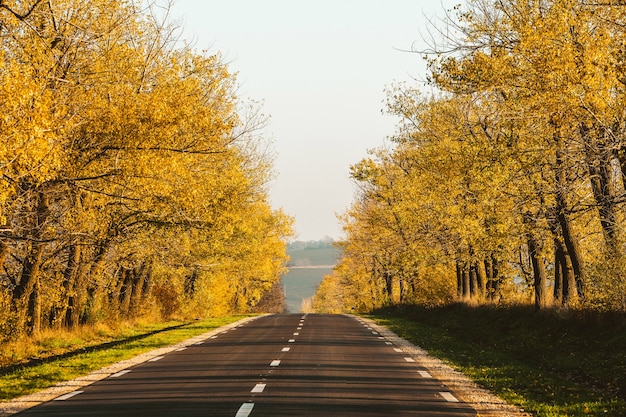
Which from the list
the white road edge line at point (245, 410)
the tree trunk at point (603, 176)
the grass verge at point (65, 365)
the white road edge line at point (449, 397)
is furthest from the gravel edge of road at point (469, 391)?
the grass verge at point (65, 365)

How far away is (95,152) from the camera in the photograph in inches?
771

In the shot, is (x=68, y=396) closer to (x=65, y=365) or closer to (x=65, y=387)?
(x=65, y=387)

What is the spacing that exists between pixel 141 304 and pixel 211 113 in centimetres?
1910

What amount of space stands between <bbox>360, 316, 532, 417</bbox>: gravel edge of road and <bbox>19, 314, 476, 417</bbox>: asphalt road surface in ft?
0.80

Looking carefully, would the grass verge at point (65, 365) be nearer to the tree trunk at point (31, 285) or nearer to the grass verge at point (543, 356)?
the tree trunk at point (31, 285)

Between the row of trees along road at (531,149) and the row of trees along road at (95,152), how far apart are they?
8.14 meters

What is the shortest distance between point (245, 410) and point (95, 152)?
11.9 m

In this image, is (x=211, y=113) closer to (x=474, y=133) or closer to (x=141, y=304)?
(x=474, y=133)

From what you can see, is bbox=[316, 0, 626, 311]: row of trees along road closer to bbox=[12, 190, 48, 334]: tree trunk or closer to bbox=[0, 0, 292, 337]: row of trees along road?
bbox=[0, 0, 292, 337]: row of trees along road

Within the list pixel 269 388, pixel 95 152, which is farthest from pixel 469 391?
pixel 95 152

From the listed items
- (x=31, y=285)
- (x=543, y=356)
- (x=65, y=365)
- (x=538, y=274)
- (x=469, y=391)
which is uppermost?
(x=31, y=285)

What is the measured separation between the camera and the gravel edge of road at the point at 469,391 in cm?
1005

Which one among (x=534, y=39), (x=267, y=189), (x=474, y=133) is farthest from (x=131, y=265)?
(x=534, y=39)

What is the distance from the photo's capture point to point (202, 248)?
36969 millimetres
